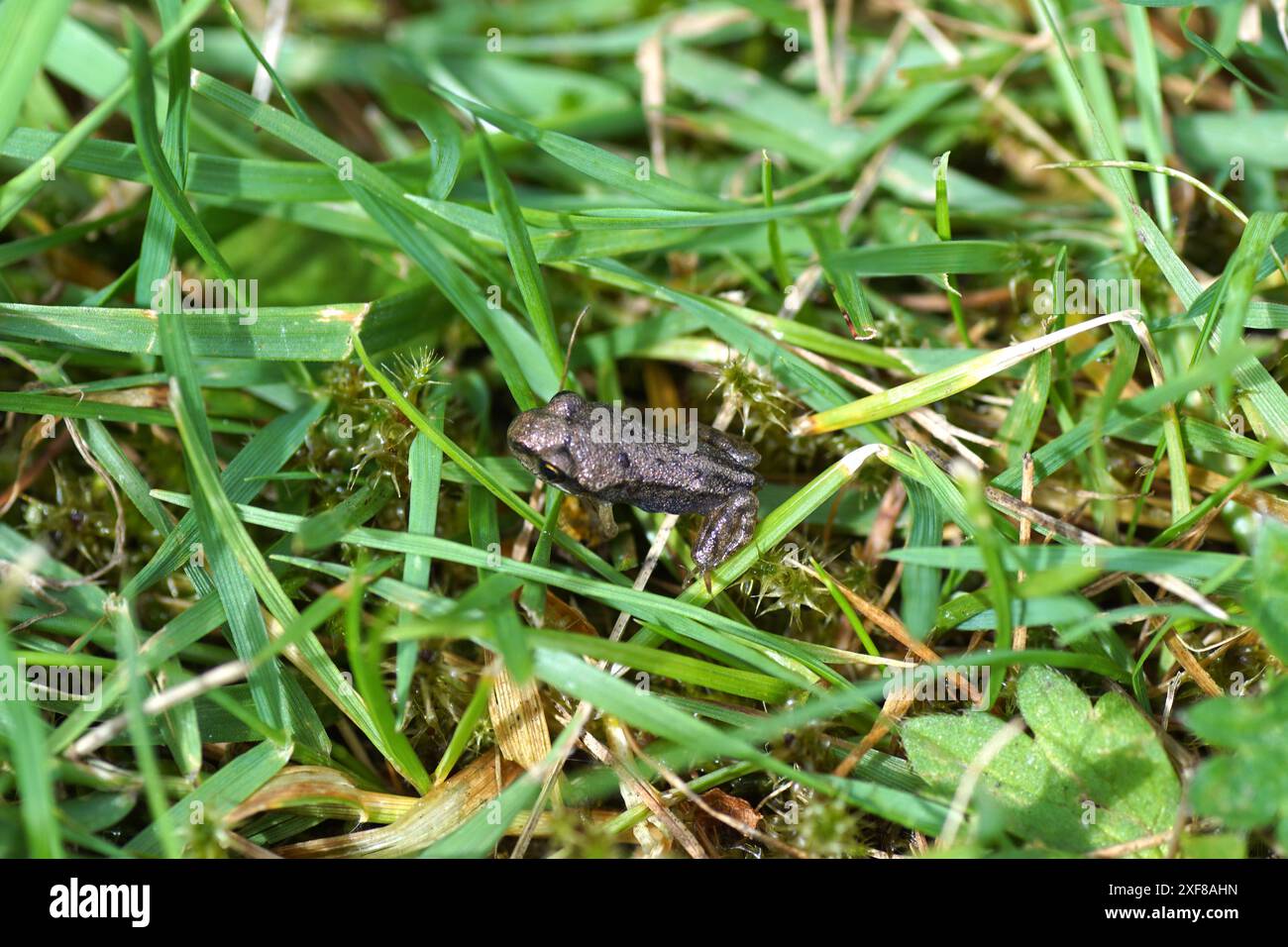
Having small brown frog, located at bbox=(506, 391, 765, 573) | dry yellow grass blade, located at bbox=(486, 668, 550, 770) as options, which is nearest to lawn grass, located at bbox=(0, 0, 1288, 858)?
dry yellow grass blade, located at bbox=(486, 668, 550, 770)

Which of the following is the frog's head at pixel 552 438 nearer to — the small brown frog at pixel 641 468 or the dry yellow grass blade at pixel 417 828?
the small brown frog at pixel 641 468

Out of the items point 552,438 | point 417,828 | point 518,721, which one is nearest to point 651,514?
point 552,438

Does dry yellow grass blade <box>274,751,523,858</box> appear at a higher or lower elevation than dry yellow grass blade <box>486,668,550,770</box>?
lower

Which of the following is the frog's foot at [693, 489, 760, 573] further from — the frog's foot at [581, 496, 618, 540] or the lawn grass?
the frog's foot at [581, 496, 618, 540]

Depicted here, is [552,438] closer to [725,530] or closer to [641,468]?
[641,468]

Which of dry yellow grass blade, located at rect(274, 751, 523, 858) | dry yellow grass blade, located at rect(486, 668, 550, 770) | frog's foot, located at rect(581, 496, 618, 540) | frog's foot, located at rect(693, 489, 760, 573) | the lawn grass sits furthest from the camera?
frog's foot, located at rect(581, 496, 618, 540)
